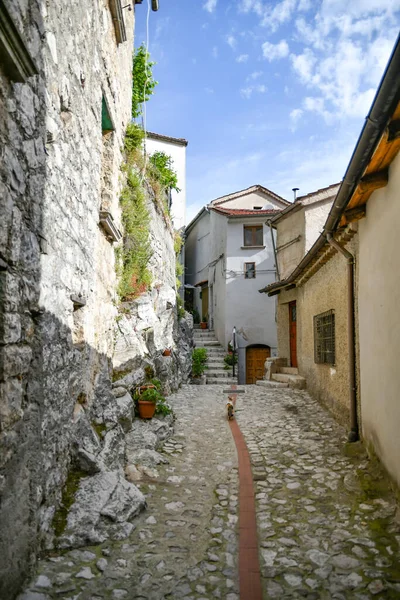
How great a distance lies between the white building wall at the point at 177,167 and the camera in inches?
749

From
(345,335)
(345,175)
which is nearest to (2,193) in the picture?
(345,175)

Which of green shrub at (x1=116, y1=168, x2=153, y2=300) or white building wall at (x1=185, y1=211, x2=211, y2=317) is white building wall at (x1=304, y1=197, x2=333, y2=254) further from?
white building wall at (x1=185, y1=211, x2=211, y2=317)

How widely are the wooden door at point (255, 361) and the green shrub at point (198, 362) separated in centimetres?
231

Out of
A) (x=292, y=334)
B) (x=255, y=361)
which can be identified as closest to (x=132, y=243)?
(x=292, y=334)

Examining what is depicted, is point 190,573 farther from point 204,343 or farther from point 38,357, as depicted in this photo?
point 204,343

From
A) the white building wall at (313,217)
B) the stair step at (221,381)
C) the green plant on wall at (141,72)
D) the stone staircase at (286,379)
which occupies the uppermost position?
the green plant on wall at (141,72)

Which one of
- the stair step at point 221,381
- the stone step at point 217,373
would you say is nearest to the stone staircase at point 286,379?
the stair step at point 221,381

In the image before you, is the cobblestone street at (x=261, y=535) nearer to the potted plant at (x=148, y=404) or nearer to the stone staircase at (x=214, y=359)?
the potted plant at (x=148, y=404)

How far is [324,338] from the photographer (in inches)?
314

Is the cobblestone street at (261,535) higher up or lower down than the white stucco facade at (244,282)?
lower down

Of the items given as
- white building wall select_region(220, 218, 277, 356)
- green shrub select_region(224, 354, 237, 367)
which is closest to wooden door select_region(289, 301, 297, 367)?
green shrub select_region(224, 354, 237, 367)

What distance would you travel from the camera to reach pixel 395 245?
12.5 feet

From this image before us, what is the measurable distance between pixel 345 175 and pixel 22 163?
3.19 m

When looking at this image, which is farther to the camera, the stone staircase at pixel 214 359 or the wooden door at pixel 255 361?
the wooden door at pixel 255 361
